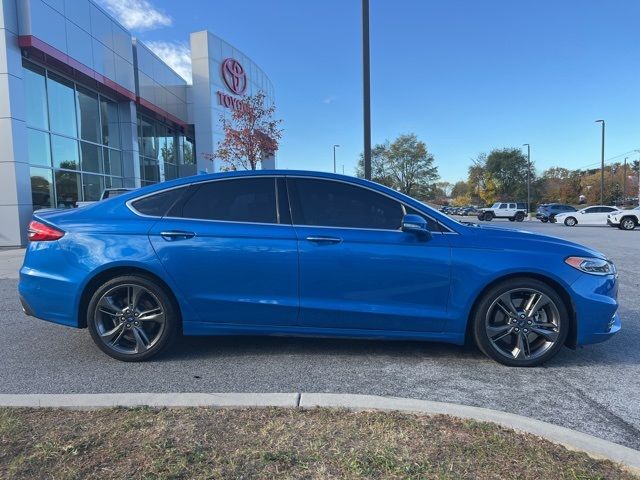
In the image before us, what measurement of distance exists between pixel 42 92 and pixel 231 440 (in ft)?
56.8

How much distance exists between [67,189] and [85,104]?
4.01 m

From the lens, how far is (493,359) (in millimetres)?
3916

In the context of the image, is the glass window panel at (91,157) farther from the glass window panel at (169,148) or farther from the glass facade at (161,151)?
the glass window panel at (169,148)

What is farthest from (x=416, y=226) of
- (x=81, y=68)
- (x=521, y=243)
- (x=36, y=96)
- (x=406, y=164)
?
(x=406, y=164)

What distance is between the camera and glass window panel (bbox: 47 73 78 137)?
16.6m

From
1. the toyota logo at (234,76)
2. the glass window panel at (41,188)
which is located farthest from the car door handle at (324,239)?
the toyota logo at (234,76)

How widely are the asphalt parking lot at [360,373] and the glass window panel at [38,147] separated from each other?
12574 mm

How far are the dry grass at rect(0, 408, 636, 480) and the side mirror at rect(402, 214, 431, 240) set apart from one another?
148 cm

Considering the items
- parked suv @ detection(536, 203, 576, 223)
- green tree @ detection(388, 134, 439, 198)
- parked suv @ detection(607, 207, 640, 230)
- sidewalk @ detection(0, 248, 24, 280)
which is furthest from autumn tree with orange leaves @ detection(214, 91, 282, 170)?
green tree @ detection(388, 134, 439, 198)

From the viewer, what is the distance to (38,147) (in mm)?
15562

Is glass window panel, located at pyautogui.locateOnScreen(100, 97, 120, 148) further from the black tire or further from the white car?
the white car

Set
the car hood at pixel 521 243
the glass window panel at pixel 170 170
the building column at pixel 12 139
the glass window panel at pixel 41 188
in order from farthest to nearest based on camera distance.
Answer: the glass window panel at pixel 170 170 → the glass window panel at pixel 41 188 → the building column at pixel 12 139 → the car hood at pixel 521 243

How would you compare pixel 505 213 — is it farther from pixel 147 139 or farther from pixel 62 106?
pixel 62 106

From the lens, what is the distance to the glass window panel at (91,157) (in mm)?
18516
